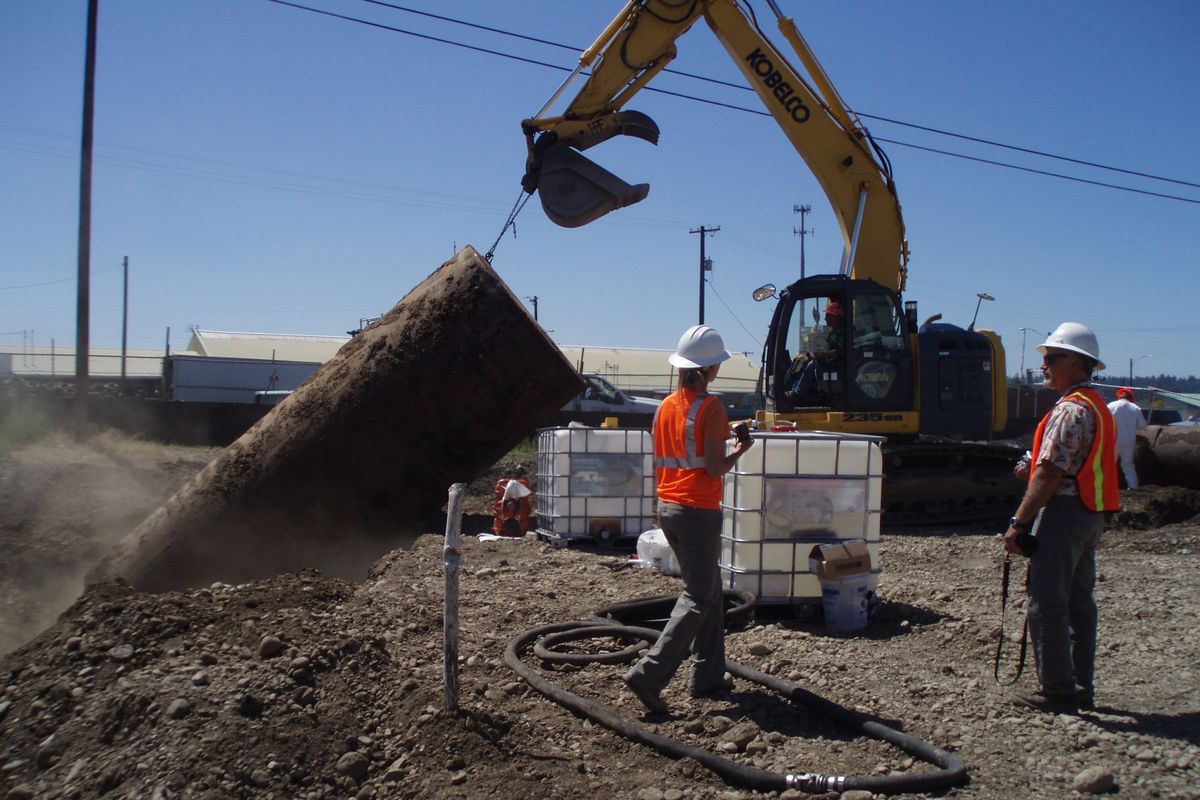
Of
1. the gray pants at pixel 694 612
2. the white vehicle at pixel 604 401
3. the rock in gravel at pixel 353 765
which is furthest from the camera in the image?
the white vehicle at pixel 604 401

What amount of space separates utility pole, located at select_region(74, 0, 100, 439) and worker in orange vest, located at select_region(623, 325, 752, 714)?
14775mm

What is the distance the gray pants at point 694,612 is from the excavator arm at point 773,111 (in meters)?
5.84

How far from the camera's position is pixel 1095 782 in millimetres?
3586

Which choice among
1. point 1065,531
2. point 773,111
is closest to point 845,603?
point 1065,531

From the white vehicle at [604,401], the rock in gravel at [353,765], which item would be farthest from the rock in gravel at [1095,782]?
the white vehicle at [604,401]

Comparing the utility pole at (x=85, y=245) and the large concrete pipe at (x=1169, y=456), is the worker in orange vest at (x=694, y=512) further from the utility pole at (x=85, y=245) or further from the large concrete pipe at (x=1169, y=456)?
the utility pole at (x=85, y=245)

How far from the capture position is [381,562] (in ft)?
26.2

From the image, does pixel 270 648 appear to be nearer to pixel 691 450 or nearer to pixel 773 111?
pixel 691 450

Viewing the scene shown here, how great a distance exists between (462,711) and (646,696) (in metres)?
0.87

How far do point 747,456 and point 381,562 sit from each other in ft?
11.0

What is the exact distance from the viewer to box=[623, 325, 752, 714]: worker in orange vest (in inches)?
176

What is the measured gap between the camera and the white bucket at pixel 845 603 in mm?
6125


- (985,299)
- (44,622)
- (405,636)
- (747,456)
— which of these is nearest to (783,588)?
(747,456)

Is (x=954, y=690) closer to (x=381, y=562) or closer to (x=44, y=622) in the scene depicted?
(x=381, y=562)
